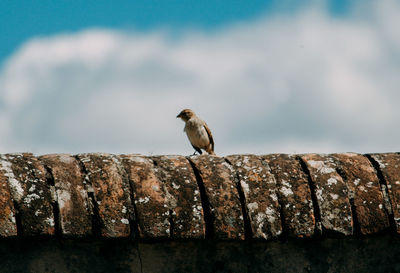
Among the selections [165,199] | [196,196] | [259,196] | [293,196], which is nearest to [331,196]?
[293,196]

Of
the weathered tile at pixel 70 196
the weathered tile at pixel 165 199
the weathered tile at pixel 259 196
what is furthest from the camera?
the weathered tile at pixel 259 196

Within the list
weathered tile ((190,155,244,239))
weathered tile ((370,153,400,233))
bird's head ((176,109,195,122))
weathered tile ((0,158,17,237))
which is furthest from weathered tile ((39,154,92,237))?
bird's head ((176,109,195,122))

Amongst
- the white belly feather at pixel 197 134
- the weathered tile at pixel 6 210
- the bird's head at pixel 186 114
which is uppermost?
the bird's head at pixel 186 114

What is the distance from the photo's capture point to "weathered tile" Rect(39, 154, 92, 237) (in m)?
3.64

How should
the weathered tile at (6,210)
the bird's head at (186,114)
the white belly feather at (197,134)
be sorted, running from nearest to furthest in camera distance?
the weathered tile at (6,210), the white belly feather at (197,134), the bird's head at (186,114)

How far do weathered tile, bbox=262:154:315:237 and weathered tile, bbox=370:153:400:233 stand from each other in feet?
1.78

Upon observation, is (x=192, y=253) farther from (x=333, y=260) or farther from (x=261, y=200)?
Result: (x=333, y=260)

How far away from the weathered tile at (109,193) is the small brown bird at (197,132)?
22.6 feet

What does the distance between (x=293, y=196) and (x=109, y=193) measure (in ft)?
3.74

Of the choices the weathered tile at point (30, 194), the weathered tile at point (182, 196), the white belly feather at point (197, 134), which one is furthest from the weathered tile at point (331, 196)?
the white belly feather at point (197, 134)

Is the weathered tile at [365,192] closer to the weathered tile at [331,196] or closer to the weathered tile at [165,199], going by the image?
the weathered tile at [331,196]

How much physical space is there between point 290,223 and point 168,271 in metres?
0.79

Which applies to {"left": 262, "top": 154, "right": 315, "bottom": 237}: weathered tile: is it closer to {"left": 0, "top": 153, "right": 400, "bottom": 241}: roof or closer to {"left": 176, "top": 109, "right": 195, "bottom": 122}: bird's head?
{"left": 0, "top": 153, "right": 400, "bottom": 241}: roof

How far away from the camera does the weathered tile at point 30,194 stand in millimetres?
3572
